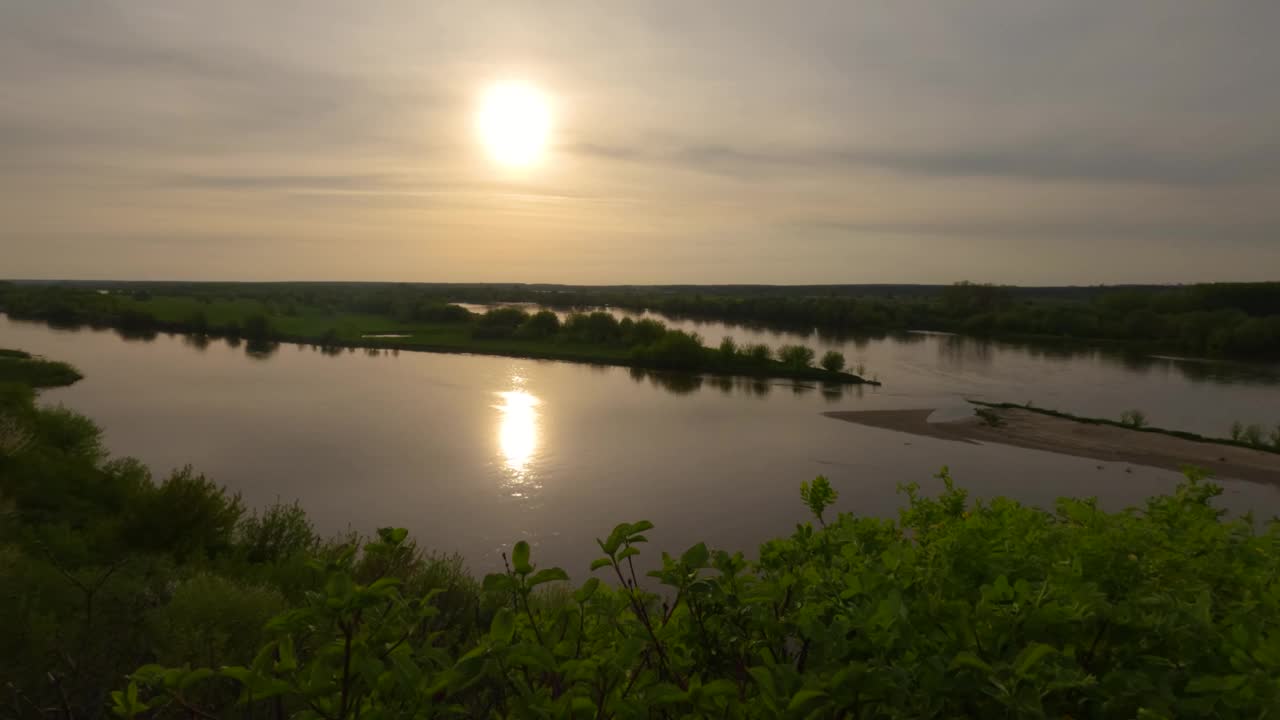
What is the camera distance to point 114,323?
58750 mm

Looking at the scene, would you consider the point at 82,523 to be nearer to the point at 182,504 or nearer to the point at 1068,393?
the point at 182,504

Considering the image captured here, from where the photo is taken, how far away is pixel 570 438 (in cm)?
2470

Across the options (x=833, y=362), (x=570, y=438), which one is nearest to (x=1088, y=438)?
(x=833, y=362)

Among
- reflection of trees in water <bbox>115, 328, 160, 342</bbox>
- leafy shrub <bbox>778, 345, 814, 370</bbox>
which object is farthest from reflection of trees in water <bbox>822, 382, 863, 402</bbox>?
reflection of trees in water <bbox>115, 328, 160, 342</bbox>

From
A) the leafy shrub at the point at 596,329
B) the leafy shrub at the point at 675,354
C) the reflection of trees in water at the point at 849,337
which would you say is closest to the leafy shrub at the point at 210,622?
the leafy shrub at the point at 675,354

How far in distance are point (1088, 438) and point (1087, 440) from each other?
1.05ft

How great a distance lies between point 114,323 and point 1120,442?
69226mm

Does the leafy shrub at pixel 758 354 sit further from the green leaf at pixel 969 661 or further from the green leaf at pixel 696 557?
the green leaf at pixel 969 661

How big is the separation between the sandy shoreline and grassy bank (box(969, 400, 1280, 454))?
336mm

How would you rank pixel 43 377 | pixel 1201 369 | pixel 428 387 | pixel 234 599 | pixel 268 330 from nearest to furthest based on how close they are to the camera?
pixel 234 599 < pixel 43 377 < pixel 428 387 < pixel 1201 369 < pixel 268 330

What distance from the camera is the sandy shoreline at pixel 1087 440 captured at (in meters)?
22.8

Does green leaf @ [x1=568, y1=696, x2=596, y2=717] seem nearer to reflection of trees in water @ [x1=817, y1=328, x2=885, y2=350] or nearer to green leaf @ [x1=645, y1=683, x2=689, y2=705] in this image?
green leaf @ [x1=645, y1=683, x2=689, y2=705]

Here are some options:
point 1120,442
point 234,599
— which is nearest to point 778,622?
point 234,599

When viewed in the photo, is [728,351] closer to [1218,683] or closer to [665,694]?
[1218,683]
